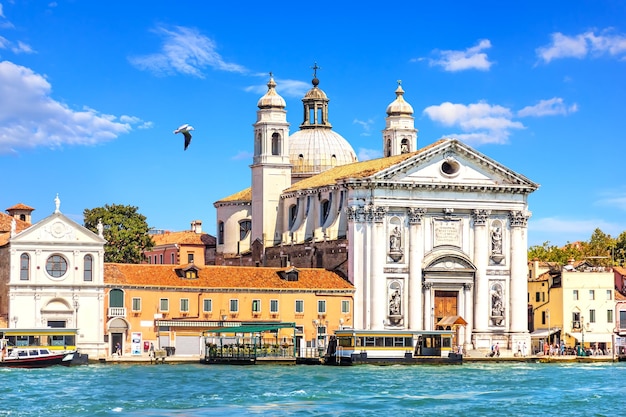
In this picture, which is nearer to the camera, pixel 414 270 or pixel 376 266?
pixel 376 266

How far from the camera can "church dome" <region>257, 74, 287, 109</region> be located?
312ft


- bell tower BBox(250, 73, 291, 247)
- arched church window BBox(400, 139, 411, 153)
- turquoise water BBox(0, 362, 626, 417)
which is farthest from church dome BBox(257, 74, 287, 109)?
turquoise water BBox(0, 362, 626, 417)

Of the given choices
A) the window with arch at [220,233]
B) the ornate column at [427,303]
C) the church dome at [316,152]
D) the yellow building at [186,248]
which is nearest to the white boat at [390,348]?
the ornate column at [427,303]

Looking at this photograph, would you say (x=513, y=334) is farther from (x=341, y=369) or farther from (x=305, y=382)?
(x=305, y=382)

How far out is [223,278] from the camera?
8338 centimetres

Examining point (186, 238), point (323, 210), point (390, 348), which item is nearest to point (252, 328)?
point (390, 348)

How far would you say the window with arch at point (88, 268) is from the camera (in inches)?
3113

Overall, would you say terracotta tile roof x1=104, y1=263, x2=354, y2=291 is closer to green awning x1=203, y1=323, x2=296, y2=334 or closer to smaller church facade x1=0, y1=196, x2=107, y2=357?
smaller church facade x1=0, y1=196, x2=107, y2=357

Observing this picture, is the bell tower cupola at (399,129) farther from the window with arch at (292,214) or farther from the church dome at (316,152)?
the window with arch at (292,214)

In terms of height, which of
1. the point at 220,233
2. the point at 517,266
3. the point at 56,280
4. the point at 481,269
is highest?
the point at 220,233

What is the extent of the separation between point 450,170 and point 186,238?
89.3 feet

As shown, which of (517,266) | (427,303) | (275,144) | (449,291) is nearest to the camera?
(427,303)

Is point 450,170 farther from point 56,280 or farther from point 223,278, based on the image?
point 56,280

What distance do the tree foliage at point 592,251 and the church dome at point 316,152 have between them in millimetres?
17268
